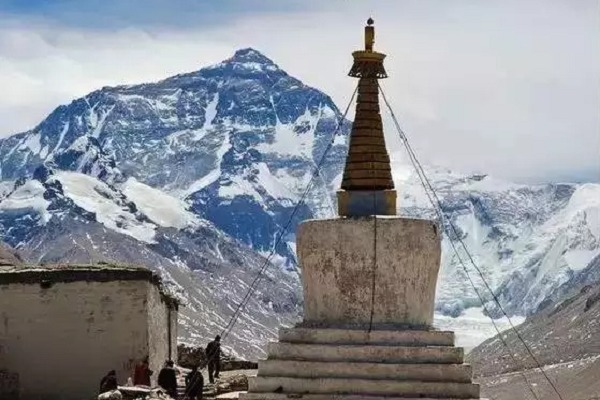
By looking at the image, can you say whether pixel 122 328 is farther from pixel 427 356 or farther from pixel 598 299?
pixel 598 299

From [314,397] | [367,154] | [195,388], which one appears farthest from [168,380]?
[367,154]

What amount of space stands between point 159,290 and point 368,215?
321 inches

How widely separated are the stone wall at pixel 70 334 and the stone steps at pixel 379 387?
6941mm

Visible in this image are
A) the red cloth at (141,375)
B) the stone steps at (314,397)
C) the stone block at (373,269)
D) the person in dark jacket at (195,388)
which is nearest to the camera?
the stone steps at (314,397)

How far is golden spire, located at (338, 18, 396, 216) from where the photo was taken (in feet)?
66.9

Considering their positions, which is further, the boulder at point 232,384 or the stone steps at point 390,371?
the boulder at point 232,384

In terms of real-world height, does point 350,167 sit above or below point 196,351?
above

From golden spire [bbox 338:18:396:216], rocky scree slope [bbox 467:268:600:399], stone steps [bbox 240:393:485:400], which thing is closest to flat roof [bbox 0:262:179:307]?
golden spire [bbox 338:18:396:216]

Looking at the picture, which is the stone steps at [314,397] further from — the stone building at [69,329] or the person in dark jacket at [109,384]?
the stone building at [69,329]

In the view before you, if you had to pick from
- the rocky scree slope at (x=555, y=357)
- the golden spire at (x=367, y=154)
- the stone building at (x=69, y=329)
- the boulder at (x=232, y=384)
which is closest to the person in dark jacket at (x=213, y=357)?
the boulder at (x=232, y=384)

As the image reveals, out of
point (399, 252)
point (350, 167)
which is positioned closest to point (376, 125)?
point (350, 167)

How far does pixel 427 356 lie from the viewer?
63.1 ft

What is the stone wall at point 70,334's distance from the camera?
1001 inches

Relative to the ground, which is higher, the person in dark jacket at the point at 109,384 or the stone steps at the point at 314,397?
the stone steps at the point at 314,397
